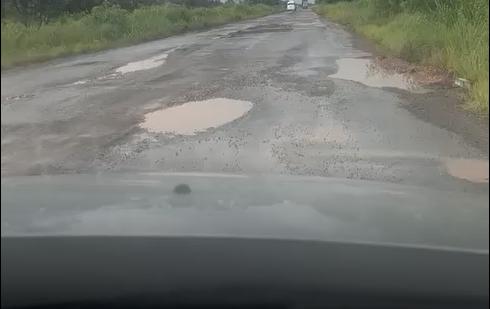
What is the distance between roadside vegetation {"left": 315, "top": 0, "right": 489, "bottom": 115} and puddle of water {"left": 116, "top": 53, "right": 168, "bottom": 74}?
655 centimetres

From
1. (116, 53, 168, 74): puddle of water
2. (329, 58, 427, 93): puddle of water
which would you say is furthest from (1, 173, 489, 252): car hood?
(116, 53, 168, 74): puddle of water

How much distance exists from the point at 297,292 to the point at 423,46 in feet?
60.3

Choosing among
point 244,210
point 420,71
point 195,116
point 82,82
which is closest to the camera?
point 244,210

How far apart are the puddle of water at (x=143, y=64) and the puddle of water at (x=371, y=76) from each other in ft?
15.9

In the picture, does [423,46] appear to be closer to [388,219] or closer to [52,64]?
[52,64]

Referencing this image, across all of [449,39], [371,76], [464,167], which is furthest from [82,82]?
[464,167]

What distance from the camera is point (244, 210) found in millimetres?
3373

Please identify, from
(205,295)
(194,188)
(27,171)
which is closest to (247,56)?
(27,171)

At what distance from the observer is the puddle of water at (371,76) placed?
51.4 feet

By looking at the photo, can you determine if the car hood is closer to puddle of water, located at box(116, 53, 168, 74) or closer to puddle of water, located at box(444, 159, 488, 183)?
puddle of water, located at box(444, 159, 488, 183)

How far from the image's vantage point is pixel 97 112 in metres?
12.2

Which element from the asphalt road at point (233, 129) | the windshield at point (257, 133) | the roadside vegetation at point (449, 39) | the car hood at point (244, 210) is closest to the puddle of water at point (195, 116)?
the windshield at point (257, 133)

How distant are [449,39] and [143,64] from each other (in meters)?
7.95

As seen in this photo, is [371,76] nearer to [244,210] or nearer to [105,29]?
[244,210]
